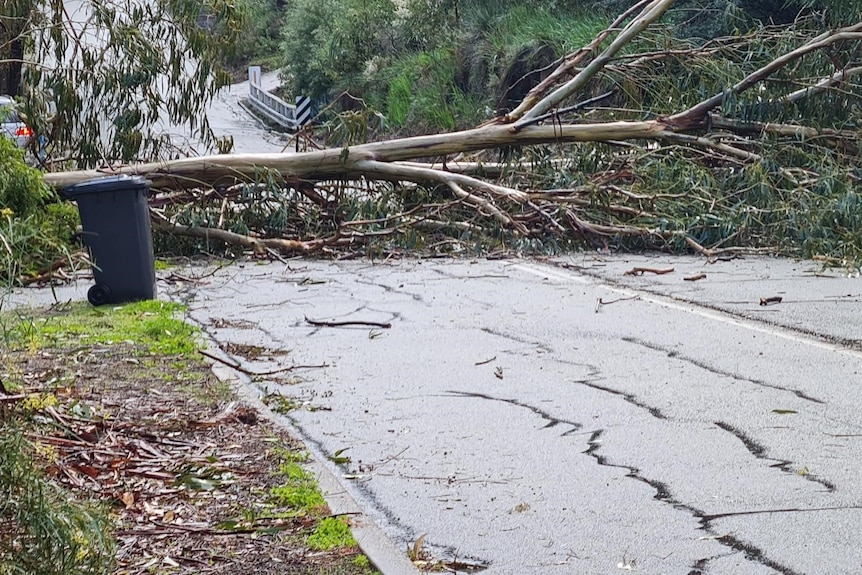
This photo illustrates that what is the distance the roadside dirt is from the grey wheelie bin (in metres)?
3.03

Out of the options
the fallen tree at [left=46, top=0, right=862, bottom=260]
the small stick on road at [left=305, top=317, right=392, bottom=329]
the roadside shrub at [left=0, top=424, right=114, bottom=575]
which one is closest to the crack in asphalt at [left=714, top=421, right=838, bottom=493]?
the roadside shrub at [left=0, top=424, right=114, bottom=575]

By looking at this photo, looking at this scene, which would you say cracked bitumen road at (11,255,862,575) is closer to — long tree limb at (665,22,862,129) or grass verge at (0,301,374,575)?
grass verge at (0,301,374,575)

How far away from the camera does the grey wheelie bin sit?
34.6 ft

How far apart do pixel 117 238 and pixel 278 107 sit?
2792 centimetres

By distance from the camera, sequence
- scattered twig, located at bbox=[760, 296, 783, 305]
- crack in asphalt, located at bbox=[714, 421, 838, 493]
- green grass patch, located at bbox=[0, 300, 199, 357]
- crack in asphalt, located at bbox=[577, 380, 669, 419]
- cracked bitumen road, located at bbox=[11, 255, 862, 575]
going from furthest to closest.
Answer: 1. scattered twig, located at bbox=[760, 296, 783, 305]
2. green grass patch, located at bbox=[0, 300, 199, 357]
3. crack in asphalt, located at bbox=[577, 380, 669, 419]
4. crack in asphalt, located at bbox=[714, 421, 838, 493]
5. cracked bitumen road, located at bbox=[11, 255, 862, 575]

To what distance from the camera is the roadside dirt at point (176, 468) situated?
4.37 meters

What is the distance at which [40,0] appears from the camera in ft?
46.5

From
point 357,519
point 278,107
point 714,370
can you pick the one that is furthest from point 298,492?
point 278,107

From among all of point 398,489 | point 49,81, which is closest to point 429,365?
point 398,489

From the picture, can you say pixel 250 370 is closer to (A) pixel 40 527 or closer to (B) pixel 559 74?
(A) pixel 40 527

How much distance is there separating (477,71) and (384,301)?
67.9 ft

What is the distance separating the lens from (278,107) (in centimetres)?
3803

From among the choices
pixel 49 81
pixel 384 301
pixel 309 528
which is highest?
pixel 49 81

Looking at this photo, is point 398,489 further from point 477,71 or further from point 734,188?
point 477,71
